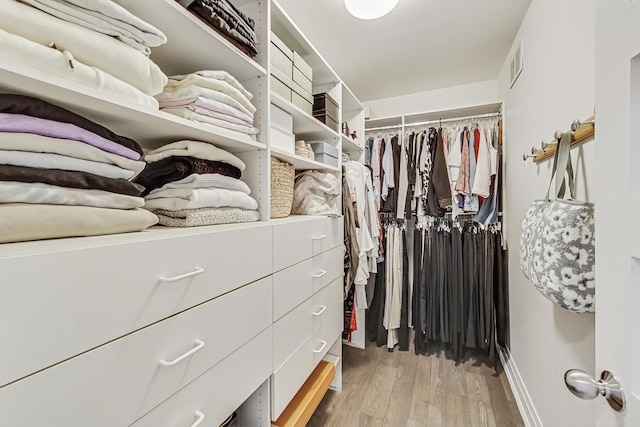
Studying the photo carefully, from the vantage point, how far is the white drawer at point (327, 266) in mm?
1370

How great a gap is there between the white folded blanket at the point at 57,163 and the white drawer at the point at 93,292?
0.19 metres

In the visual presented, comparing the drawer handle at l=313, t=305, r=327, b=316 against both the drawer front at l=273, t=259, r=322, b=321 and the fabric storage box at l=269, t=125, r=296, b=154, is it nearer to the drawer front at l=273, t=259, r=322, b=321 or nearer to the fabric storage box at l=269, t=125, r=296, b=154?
the drawer front at l=273, t=259, r=322, b=321

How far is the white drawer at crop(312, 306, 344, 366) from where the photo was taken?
1374 millimetres

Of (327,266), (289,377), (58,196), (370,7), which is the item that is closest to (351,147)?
(370,7)

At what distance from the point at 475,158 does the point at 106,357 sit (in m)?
2.40

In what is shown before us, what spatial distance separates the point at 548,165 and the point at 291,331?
1429 millimetres

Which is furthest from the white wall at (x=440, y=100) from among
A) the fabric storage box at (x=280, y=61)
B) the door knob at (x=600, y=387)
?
the door knob at (x=600, y=387)

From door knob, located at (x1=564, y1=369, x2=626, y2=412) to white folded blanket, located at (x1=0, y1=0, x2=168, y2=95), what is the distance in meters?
1.10

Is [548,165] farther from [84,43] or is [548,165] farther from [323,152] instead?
[84,43]

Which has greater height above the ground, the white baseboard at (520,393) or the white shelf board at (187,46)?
the white shelf board at (187,46)

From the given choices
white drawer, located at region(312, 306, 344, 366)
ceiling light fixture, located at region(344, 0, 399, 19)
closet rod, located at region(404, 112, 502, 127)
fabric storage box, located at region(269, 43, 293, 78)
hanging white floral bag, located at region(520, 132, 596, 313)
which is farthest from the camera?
closet rod, located at region(404, 112, 502, 127)

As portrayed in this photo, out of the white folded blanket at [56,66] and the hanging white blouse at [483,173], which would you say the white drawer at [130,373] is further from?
the hanging white blouse at [483,173]

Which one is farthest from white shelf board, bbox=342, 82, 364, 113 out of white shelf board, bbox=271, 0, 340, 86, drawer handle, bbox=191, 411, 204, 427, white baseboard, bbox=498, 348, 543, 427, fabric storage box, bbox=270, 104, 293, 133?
white baseboard, bbox=498, 348, 543, 427

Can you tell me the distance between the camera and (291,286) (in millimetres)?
1131
